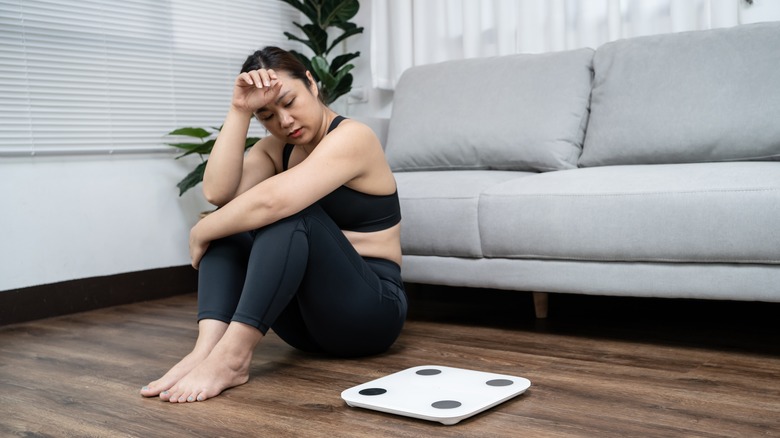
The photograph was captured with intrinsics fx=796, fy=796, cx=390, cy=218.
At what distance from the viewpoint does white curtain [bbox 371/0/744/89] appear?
9.53 ft

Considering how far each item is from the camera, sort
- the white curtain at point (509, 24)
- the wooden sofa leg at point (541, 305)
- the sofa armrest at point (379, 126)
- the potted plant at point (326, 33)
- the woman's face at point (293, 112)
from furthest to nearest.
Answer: the potted plant at point (326, 33) < the sofa armrest at point (379, 126) < the white curtain at point (509, 24) < the wooden sofa leg at point (541, 305) < the woman's face at point (293, 112)

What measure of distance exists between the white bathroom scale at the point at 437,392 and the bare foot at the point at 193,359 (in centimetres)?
37

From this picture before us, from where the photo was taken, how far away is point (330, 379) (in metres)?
1.87

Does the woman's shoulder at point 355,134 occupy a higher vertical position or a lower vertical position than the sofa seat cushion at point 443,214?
higher

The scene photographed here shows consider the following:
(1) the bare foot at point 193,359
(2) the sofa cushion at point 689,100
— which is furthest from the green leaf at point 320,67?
(1) the bare foot at point 193,359

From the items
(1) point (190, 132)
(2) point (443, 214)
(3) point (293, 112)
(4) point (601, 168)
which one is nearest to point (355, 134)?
Answer: (3) point (293, 112)

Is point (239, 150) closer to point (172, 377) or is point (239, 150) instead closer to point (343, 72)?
point (172, 377)

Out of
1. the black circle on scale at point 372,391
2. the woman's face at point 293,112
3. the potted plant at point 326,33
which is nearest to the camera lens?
the black circle on scale at point 372,391

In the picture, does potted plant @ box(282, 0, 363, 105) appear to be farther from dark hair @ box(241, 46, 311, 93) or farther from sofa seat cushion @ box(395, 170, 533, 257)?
dark hair @ box(241, 46, 311, 93)

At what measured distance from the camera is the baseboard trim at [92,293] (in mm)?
2945

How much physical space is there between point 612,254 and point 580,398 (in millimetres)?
532

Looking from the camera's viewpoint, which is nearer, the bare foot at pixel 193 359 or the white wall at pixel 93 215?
the bare foot at pixel 193 359

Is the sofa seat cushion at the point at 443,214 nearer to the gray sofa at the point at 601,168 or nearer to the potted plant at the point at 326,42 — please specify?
the gray sofa at the point at 601,168

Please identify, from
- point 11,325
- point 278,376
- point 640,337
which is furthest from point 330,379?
point 11,325
